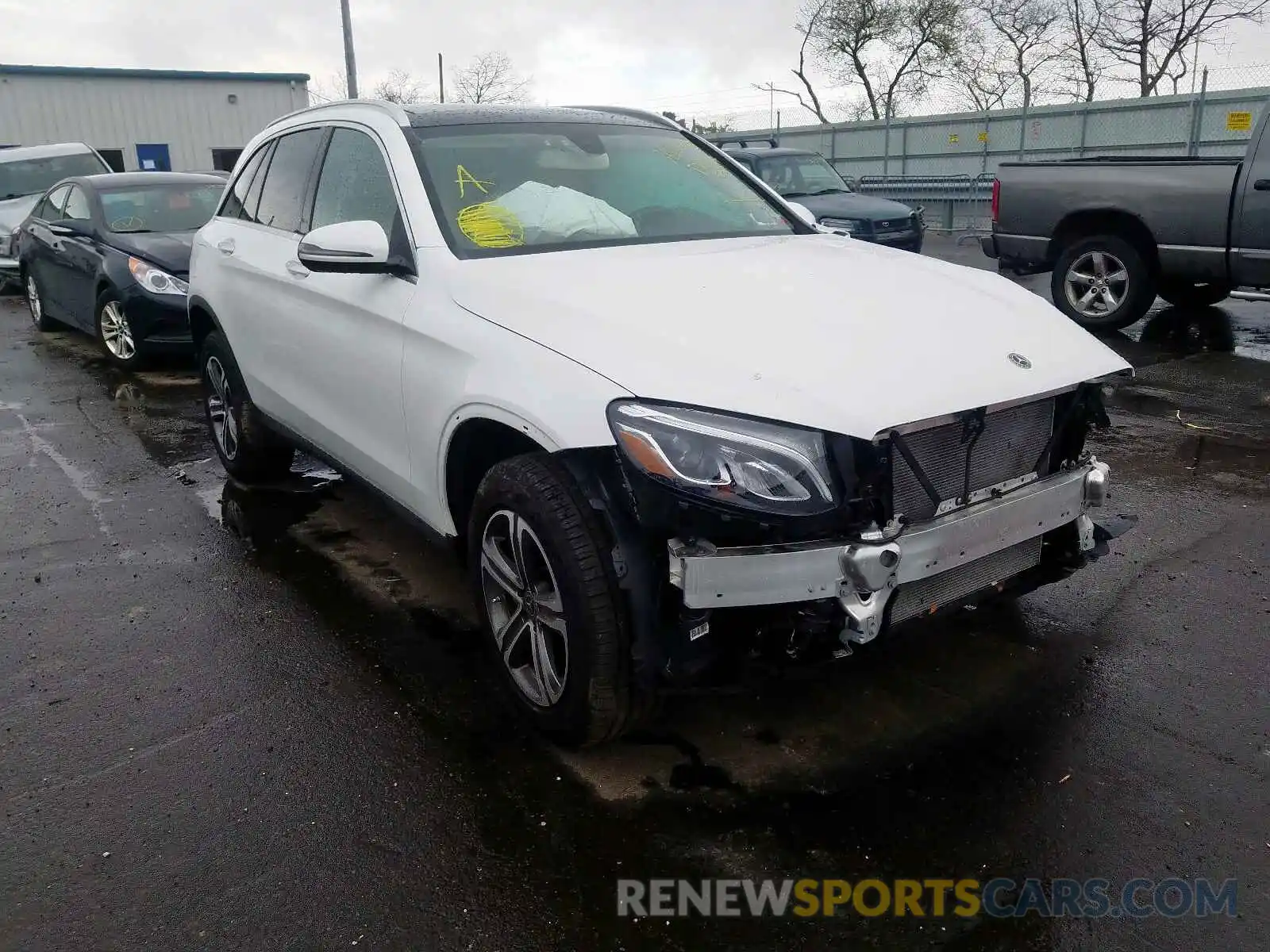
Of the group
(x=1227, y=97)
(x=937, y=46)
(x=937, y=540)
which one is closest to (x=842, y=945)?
(x=937, y=540)

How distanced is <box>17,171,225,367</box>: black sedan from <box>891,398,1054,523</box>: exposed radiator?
6.62 metres

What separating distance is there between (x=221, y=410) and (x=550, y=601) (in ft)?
11.5

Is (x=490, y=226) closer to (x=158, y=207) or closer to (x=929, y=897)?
(x=929, y=897)

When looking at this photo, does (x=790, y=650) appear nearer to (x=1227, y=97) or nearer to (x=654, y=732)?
(x=654, y=732)

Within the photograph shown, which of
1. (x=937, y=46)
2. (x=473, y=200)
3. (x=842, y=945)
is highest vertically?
(x=937, y=46)

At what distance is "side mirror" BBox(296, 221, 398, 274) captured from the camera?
11.2ft

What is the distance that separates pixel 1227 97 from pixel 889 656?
1609cm

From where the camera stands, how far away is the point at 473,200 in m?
3.63

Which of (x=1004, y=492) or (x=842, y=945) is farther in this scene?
(x=1004, y=492)

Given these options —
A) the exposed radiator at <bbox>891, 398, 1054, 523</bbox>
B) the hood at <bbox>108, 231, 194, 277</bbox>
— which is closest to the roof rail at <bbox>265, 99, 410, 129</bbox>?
the exposed radiator at <bbox>891, 398, 1054, 523</bbox>

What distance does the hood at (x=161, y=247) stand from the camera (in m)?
8.48

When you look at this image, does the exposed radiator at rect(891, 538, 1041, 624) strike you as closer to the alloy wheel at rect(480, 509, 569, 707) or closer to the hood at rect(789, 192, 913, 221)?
the alloy wheel at rect(480, 509, 569, 707)

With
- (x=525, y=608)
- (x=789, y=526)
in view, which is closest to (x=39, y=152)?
(x=525, y=608)

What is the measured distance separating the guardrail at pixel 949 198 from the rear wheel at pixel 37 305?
1321 cm
